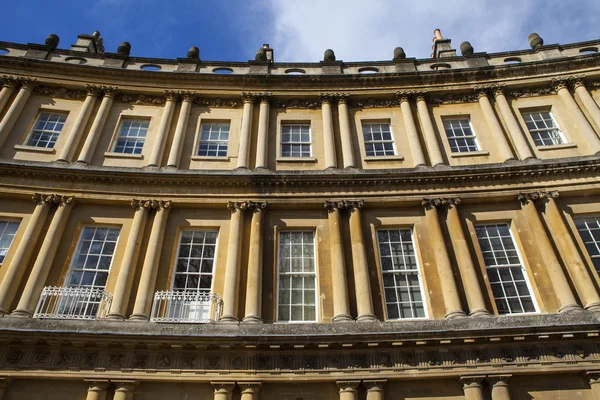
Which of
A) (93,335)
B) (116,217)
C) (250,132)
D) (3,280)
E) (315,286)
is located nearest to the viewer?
(93,335)

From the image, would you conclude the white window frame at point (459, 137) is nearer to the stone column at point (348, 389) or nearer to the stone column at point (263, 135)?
the stone column at point (263, 135)

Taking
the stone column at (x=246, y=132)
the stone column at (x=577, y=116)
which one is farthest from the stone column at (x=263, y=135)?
the stone column at (x=577, y=116)

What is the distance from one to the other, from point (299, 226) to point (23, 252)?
744 centimetres

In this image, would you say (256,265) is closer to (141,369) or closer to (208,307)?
(208,307)

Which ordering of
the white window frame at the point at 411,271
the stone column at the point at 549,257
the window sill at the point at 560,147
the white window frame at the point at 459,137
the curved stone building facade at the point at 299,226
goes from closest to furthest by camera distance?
the curved stone building facade at the point at 299,226, the stone column at the point at 549,257, the white window frame at the point at 411,271, the window sill at the point at 560,147, the white window frame at the point at 459,137

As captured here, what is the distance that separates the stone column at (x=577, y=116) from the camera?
1351cm

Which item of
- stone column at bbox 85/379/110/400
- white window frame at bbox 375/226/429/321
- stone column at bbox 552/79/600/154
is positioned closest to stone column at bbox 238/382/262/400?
stone column at bbox 85/379/110/400

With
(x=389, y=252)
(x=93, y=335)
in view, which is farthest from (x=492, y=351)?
(x=93, y=335)

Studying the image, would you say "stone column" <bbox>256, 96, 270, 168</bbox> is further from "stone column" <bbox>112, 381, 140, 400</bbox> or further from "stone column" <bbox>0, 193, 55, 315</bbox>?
"stone column" <bbox>112, 381, 140, 400</bbox>

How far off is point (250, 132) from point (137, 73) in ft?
15.9

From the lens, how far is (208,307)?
435 inches

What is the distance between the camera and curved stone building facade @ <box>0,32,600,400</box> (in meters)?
9.79

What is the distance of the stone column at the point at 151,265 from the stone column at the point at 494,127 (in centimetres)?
1053

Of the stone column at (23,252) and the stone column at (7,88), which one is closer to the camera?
the stone column at (23,252)
